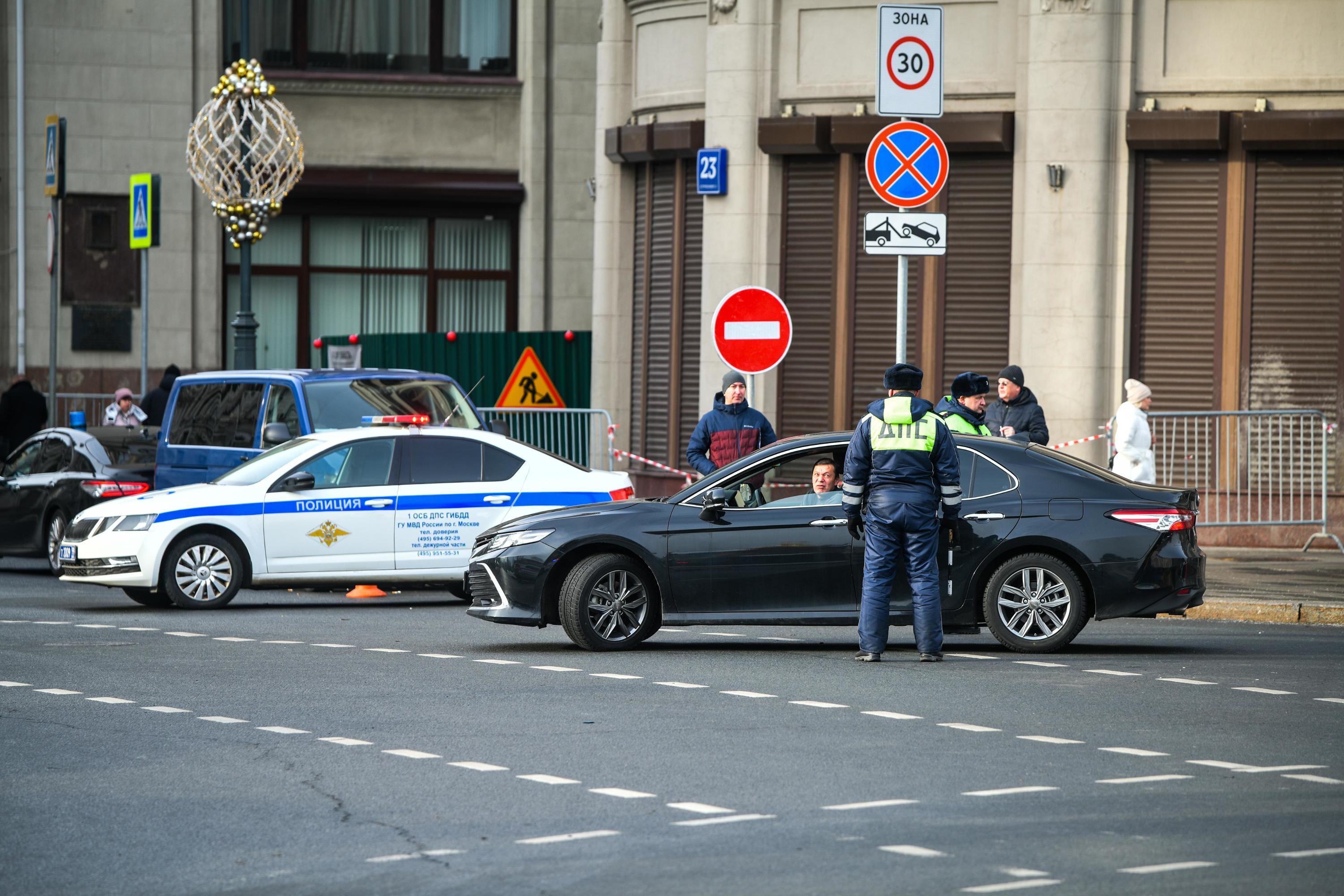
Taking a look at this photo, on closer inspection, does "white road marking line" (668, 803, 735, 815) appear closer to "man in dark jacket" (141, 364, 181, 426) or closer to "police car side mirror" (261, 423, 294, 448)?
"police car side mirror" (261, 423, 294, 448)

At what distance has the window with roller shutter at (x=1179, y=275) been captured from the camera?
19219 mm

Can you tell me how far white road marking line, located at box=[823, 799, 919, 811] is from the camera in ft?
24.2

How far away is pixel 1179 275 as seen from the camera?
1931 centimetres

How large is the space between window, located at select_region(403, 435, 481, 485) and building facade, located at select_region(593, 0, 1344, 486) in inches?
216

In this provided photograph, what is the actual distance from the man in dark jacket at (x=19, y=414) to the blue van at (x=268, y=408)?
6.34 metres

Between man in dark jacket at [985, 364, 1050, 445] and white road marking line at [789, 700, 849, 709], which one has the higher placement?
man in dark jacket at [985, 364, 1050, 445]

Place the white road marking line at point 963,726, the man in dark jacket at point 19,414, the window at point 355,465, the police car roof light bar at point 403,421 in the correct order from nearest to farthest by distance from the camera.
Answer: the white road marking line at point 963,726
the window at point 355,465
the police car roof light bar at point 403,421
the man in dark jacket at point 19,414

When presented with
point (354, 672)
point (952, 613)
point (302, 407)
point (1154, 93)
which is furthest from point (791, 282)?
point (354, 672)

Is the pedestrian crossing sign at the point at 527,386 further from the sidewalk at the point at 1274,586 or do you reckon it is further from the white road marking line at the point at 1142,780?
the white road marking line at the point at 1142,780

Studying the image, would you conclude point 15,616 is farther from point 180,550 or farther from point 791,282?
point 791,282

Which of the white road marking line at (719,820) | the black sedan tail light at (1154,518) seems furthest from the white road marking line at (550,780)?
the black sedan tail light at (1154,518)

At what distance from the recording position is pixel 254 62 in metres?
21.3

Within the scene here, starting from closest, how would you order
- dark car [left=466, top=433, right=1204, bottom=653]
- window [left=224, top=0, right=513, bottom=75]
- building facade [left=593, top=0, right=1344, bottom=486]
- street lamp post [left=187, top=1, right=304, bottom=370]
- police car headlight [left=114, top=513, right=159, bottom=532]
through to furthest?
1. dark car [left=466, top=433, right=1204, bottom=653]
2. police car headlight [left=114, top=513, right=159, bottom=532]
3. building facade [left=593, top=0, right=1344, bottom=486]
4. street lamp post [left=187, top=1, right=304, bottom=370]
5. window [left=224, top=0, right=513, bottom=75]

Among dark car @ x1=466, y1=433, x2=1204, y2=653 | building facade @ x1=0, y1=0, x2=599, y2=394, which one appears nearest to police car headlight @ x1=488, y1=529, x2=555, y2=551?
dark car @ x1=466, y1=433, x2=1204, y2=653
